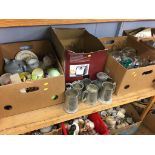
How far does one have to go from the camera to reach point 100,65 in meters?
1.07

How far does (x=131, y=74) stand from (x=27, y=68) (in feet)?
1.83

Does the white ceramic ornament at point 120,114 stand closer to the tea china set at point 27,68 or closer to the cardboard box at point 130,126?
the cardboard box at point 130,126

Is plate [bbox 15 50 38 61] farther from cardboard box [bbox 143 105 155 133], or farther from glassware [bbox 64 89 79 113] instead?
cardboard box [bbox 143 105 155 133]

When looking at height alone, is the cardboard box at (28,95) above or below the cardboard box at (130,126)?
above

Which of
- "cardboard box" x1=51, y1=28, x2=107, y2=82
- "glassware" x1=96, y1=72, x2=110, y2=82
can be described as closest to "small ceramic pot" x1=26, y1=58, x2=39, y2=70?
"cardboard box" x1=51, y1=28, x2=107, y2=82

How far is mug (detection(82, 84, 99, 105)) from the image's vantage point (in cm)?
100

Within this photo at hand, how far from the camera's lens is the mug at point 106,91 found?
3.35 feet

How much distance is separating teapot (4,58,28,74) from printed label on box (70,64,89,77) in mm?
249

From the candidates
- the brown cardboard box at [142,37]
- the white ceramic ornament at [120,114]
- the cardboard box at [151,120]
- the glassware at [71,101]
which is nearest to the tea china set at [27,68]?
the glassware at [71,101]

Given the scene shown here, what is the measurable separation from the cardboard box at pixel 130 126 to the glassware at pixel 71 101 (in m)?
0.49

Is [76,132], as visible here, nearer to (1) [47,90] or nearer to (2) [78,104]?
(2) [78,104]

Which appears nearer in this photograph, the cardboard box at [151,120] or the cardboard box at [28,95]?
the cardboard box at [28,95]

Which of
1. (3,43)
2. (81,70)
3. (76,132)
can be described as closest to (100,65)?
(81,70)

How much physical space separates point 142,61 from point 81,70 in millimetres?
419
